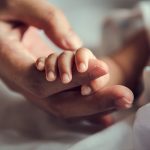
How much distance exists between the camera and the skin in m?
0.36

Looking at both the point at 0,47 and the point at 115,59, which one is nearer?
the point at 0,47

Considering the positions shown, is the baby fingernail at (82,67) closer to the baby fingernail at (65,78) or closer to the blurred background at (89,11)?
the baby fingernail at (65,78)

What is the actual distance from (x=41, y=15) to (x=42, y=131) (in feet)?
0.43

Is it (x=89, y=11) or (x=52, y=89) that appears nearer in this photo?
(x=52, y=89)

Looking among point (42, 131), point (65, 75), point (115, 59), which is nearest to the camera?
point (65, 75)

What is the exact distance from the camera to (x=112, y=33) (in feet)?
2.11

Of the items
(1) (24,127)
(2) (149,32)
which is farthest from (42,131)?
(2) (149,32)

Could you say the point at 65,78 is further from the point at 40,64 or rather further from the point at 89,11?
the point at 89,11

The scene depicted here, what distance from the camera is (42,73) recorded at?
375 millimetres

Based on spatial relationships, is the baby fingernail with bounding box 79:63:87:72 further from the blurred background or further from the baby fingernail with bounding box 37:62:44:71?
the blurred background

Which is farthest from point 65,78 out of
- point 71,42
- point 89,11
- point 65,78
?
point 89,11

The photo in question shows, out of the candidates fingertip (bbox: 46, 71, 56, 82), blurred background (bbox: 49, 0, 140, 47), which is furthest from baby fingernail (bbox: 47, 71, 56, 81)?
blurred background (bbox: 49, 0, 140, 47)

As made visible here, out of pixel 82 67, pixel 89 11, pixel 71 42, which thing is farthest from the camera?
pixel 89 11

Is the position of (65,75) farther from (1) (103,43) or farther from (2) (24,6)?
(1) (103,43)
